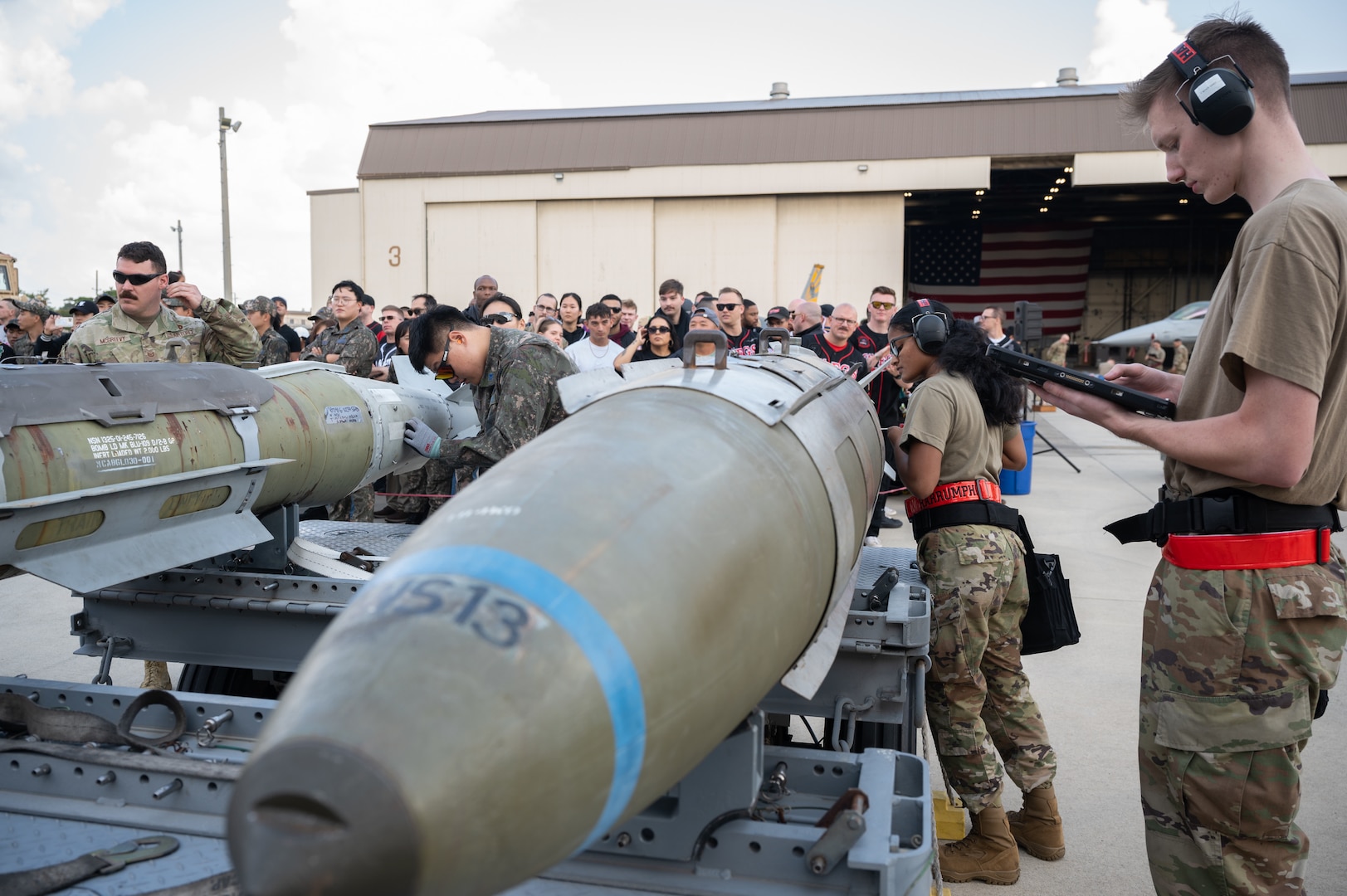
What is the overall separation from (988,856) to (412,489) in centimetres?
461

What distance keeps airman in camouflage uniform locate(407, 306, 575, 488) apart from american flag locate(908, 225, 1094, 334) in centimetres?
2272

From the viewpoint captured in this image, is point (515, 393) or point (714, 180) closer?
point (515, 393)

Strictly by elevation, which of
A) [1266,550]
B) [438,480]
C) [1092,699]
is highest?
[1266,550]

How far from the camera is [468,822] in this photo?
1.16 m

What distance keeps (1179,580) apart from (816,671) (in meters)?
0.88

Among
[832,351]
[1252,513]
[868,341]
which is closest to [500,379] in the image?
[1252,513]

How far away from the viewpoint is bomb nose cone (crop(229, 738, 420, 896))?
107 centimetres

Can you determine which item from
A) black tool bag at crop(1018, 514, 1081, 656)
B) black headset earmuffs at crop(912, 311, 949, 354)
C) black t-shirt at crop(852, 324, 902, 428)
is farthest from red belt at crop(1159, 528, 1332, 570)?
black t-shirt at crop(852, 324, 902, 428)

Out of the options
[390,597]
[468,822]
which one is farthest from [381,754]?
[390,597]

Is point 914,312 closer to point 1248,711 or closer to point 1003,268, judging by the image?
point 1248,711

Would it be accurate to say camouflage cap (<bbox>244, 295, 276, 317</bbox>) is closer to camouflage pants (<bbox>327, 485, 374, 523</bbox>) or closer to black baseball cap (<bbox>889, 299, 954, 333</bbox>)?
camouflage pants (<bbox>327, 485, 374, 523</bbox>)

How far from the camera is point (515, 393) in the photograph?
3969mm

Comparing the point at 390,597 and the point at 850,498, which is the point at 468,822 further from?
the point at 850,498

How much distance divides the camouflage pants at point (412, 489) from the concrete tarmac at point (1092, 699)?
6.44ft
